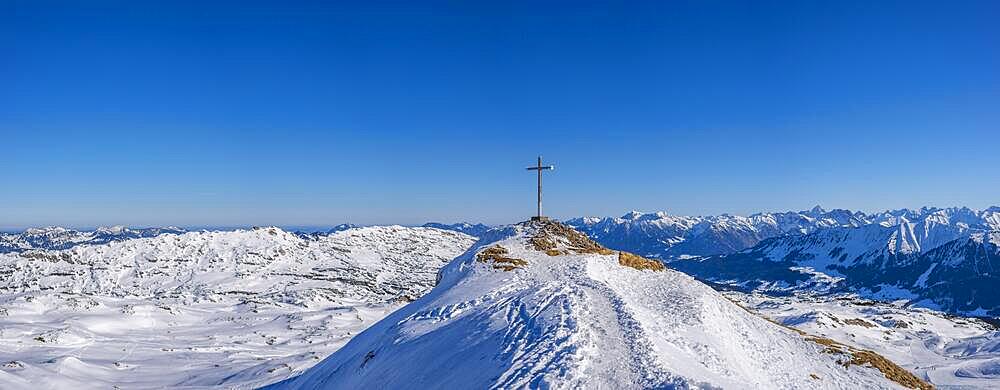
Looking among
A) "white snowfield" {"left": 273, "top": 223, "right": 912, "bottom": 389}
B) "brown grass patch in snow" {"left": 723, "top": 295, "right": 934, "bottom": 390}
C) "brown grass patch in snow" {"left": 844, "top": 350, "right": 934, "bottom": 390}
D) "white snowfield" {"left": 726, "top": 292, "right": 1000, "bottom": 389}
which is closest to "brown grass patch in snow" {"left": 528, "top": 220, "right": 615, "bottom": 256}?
"white snowfield" {"left": 273, "top": 223, "right": 912, "bottom": 389}

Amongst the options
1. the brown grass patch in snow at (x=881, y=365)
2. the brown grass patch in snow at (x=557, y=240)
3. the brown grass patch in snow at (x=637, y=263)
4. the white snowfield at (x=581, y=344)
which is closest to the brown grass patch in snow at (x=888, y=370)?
the brown grass patch in snow at (x=881, y=365)

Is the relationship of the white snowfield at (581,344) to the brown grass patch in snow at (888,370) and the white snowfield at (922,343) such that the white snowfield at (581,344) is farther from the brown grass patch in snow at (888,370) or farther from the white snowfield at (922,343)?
the white snowfield at (922,343)

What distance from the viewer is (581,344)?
56.6 feet

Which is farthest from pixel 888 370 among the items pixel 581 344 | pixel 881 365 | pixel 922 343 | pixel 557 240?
pixel 922 343

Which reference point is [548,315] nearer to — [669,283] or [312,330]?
[669,283]

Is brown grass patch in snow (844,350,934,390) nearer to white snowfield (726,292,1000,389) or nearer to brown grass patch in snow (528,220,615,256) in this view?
brown grass patch in snow (528,220,615,256)

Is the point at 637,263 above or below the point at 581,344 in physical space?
above

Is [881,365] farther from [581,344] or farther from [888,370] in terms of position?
[581,344]

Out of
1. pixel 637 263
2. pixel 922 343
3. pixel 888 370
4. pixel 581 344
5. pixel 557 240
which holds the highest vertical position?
pixel 557 240

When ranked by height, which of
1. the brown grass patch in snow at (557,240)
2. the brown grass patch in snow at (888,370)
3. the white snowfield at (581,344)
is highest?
the brown grass patch in snow at (557,240)

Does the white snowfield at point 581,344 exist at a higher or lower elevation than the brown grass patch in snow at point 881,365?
higher

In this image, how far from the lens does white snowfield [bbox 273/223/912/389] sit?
51.0ft

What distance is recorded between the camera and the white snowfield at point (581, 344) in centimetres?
1553

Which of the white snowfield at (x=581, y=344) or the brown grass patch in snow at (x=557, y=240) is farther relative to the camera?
the brown grass patch in snow at (x=557, y=240)
